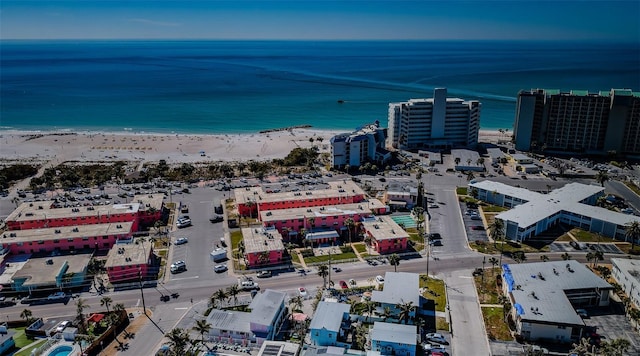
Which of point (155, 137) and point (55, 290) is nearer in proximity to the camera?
point (55, 290)

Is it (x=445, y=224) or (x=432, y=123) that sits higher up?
(x=432, y=123)

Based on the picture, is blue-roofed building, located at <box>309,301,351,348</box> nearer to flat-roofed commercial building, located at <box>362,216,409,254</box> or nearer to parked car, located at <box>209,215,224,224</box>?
flat-roofed commercial building, located at <box>362,216,409,254</box>

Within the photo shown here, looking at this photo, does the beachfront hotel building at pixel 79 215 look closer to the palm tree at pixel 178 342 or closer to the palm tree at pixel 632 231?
the palm tree at pixel 178 342

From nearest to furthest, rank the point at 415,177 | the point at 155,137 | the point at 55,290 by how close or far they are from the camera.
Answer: the point at 55,290 → the point at 415,177 → the point at 155,137

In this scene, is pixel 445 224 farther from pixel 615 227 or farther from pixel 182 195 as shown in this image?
pixel 182 195

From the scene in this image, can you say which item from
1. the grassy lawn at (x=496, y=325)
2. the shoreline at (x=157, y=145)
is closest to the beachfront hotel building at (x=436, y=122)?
the shoreline at (x=157, y=145)

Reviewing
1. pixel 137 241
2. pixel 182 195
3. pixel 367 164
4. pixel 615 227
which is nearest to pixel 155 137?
pixel 182 195
